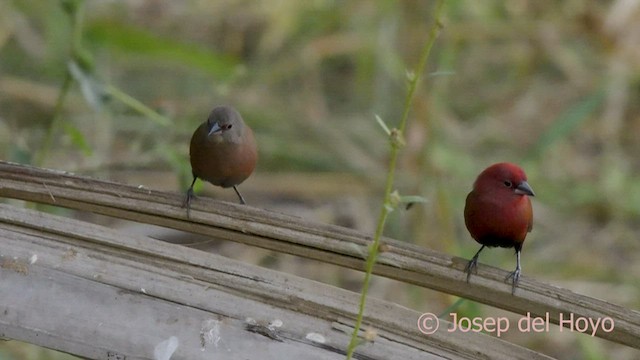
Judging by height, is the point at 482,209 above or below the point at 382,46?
below

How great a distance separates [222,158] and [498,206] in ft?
2.40

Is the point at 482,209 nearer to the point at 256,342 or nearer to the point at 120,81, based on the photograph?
the point at 256,342

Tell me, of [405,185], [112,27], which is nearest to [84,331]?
[112,27]

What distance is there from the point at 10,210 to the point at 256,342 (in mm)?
587

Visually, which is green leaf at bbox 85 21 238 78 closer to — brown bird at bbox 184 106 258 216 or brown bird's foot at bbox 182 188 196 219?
brown bird at bbox 184 106 258 216

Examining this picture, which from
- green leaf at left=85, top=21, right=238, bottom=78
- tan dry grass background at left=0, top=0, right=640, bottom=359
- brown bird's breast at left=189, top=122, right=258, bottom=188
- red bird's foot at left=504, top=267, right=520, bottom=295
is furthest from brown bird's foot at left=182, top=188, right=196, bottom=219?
tan dry grass background at left=0, top=0, right=640, bottom=359

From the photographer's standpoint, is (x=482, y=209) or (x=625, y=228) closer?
(x=482, y=209)

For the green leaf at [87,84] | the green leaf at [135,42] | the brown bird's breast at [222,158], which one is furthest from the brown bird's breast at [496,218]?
the green leaf at [135,42]

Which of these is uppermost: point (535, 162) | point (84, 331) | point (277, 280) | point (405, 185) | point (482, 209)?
point (535, 162)

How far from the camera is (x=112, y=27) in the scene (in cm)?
406

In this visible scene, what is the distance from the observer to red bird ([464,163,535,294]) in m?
2.46

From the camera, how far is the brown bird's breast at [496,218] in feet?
8.07

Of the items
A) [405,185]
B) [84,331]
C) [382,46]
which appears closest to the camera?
[84,331]

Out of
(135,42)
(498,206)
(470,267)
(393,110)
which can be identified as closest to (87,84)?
(135,42)
